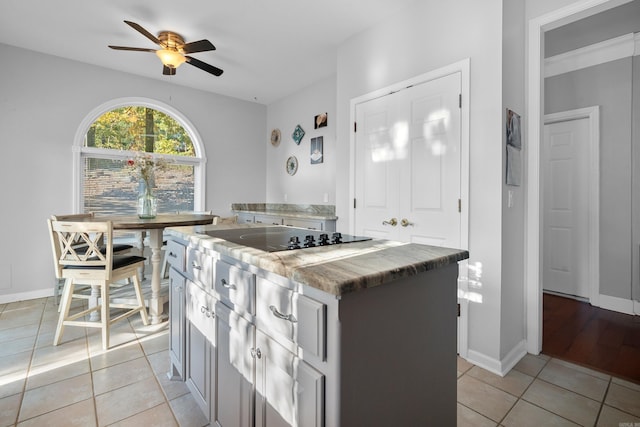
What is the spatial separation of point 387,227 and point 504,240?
92 cm

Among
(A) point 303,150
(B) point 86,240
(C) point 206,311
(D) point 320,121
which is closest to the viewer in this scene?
(C) point 206,311

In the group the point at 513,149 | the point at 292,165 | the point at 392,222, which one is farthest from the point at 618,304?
the point at 292,165

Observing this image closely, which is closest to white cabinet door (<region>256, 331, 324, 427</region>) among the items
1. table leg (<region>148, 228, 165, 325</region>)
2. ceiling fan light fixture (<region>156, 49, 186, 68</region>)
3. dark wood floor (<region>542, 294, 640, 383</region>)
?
table leg (<region>148, 228, 165, 325</region>)

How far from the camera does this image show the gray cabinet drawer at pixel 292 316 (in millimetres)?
807

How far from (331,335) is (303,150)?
399 cm

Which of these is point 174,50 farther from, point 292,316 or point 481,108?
point 292,316

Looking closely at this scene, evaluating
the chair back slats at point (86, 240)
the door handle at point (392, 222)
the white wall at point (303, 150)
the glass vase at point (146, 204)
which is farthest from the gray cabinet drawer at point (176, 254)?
the white wall at point (303, 150)

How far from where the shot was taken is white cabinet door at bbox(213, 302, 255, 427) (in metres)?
1.11

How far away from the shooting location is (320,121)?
4223 millimetres

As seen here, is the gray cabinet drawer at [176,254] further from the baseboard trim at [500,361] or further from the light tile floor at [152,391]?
the baseboard trim at [500,361]

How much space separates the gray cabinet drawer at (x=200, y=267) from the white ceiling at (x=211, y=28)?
7.30 ft

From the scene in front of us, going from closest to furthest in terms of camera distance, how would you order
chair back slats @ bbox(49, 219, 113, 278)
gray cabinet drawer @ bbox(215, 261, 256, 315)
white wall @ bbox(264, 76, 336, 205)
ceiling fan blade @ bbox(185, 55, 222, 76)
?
gray cabinet drawer @ bbox(215, 261, 256, 315) → chair back slats @ bbox(49, 219, 113, 278) → ceiling fan blade @ bbox(185, 55, 222, 76) → white wall @ bbox(264, 76, 336, 205)

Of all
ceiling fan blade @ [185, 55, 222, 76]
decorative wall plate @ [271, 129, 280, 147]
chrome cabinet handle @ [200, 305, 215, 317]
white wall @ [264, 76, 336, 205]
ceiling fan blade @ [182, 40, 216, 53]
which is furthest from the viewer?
decorative wall plate @ [271, 129, 280, 147]

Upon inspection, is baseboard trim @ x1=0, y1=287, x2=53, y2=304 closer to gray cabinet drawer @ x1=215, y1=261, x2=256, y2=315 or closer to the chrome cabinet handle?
the chrome cabinet handle
